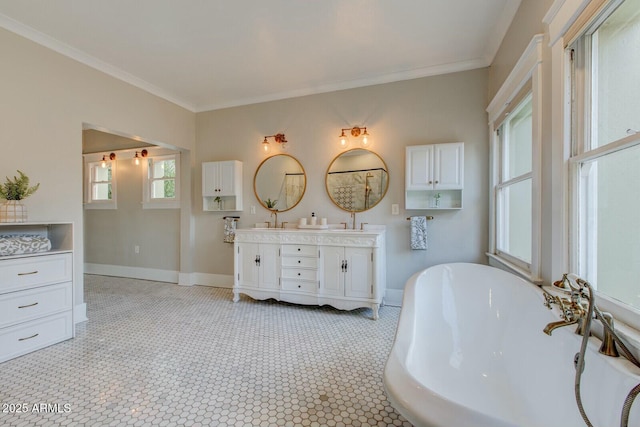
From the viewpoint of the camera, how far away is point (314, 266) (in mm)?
3129

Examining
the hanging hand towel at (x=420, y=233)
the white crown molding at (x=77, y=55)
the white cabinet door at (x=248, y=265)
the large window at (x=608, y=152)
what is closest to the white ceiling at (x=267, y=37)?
the white crown molding at (x=77, y=55)

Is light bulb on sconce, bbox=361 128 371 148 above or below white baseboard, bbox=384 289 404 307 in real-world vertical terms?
above

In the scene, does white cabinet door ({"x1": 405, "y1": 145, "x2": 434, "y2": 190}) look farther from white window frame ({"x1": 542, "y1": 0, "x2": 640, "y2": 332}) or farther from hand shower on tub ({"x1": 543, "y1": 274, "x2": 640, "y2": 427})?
hand shower on tub ({"x1": 543, "y1": 274, "x2": 640, "y2": 427})

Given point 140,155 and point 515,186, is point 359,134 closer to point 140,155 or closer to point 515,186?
point 515,186

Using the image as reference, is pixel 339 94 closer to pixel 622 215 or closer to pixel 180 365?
pixel 622 215

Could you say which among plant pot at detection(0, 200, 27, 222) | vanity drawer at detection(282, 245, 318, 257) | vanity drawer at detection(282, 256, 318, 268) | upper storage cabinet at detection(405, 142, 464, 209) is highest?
upper storage cabinet at detection(405, 142, 464, 209)

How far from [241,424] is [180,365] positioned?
824mm

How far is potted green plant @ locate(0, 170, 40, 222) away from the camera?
221cm

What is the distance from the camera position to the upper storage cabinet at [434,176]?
2988 millimetres

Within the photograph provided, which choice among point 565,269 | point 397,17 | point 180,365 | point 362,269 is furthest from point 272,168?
point 565,269

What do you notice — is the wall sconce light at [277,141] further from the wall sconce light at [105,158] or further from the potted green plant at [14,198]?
the wall sconce light at [105,158]

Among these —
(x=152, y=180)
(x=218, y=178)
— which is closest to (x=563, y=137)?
(x=218, y=178)

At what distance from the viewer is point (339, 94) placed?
11.7ft

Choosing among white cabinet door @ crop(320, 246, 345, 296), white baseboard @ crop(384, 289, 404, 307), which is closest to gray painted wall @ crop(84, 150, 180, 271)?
white cabinet door @ crop(320, 246, 345, 296)
